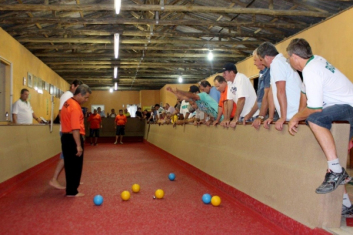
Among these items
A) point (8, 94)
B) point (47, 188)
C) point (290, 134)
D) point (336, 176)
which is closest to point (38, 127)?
point (47, 188)

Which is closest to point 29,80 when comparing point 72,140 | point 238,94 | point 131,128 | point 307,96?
point 131,128

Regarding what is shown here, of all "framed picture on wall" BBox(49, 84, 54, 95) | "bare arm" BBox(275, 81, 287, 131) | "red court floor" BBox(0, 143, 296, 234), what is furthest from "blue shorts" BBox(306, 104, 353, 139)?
"framed picture on wall" BBox(49, 84, 54, 95)

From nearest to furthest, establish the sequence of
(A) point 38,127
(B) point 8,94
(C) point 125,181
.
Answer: (C) point 125,181
(A) point 38,127
(B) point 8,94

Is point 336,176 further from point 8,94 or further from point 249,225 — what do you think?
point 8,94

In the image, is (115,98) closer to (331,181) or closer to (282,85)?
(282,85)

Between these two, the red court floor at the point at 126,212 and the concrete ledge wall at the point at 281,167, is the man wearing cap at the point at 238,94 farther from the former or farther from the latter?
the red court floor at the point at 126,212

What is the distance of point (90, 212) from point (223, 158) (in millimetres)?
2609

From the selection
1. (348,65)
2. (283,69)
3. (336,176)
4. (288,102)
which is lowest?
(336,176)

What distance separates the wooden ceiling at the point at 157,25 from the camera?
37.4 feet

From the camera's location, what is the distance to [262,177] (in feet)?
15.9

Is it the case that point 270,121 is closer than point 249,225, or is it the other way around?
point 249,225

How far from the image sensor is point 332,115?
344cm

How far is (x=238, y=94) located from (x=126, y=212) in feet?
8.95

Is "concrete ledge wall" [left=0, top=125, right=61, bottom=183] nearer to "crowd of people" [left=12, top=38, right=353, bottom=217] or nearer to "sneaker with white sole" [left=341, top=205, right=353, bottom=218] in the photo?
"crowd of people" [left=12, top=38, right=353, bottom=217]
